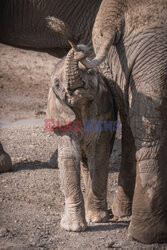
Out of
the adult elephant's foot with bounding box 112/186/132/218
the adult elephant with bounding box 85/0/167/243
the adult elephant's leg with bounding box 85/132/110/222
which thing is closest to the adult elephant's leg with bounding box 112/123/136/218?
the adult elephant's foot with bounding box 112/186/132/218

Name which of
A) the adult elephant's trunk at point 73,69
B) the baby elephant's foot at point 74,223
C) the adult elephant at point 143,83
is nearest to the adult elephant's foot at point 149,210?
the adult elephant at point 143,83

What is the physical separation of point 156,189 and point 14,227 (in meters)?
0.83

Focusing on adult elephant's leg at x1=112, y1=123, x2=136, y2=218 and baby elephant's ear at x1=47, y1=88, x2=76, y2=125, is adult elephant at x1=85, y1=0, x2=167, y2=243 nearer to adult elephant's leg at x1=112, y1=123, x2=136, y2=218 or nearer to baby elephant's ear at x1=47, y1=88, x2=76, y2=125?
baby elephant's ear at x1=47, y1=88, x2=76, y2=125

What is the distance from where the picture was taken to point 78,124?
3.13 meters

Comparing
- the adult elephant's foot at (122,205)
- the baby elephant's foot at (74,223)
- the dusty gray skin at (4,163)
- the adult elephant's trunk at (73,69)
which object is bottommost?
the dusty gray skin at (4,163)

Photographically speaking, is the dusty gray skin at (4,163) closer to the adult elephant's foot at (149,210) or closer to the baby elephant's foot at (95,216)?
the baby elephant's foot at (95,216)

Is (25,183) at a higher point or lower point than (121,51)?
lower

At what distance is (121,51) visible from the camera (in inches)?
121

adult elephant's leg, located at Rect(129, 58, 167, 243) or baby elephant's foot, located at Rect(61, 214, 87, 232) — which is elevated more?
adult elephant's leg, located at Rect(129, 58, 167, 243)

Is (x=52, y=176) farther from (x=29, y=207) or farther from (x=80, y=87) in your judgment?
(x=80, y=87)

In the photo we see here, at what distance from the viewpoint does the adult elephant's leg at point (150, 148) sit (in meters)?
2.95

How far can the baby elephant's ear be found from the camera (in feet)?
9.98

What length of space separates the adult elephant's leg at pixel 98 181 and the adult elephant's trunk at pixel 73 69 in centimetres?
48

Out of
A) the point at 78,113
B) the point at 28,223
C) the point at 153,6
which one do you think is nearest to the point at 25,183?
the point at 28,223
